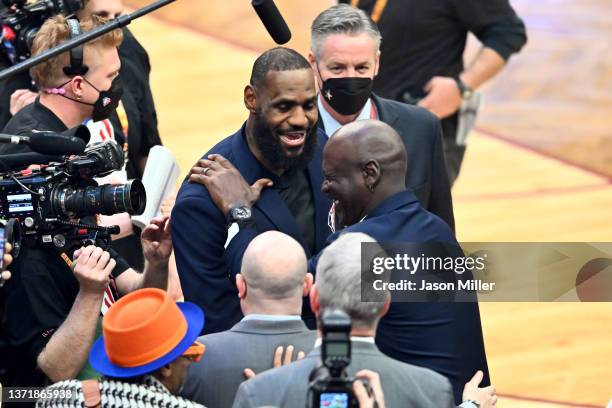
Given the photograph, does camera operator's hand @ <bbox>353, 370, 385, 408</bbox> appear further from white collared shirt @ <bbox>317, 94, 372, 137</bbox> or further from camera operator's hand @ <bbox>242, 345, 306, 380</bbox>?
white collared shirt @ <bbox>317, 94, 372, 137</bbox>

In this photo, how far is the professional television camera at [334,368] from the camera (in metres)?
3.38

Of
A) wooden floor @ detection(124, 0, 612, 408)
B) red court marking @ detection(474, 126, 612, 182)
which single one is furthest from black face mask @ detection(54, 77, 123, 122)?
red court marking @ detection(474, 126, 612, 182)

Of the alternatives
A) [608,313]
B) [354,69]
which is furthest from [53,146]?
[608,313]

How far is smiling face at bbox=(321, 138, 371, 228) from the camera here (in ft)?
15.0

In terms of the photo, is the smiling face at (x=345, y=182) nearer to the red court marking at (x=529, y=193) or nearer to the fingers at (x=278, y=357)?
the fingers at (x=278, y=357)

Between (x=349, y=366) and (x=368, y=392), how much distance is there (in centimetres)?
15

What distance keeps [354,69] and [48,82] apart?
3.64 feet

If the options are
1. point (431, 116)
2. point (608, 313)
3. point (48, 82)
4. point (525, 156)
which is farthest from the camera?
point (525, 156)

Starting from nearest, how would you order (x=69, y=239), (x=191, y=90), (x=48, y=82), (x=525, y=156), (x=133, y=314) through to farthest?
(x=133, y=314), (x=69, y=239), (x=48, y=82), (x=525, y=156), (x=191, y=90)

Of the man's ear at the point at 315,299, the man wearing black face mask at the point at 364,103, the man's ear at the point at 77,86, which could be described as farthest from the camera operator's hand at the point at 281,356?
the man's ear at the point at 77,86

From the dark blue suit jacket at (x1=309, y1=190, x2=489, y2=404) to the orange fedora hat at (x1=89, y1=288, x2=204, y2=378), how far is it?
0.60 metres

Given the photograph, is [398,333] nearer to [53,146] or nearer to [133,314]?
[133,314]

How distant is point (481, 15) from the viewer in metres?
7.00

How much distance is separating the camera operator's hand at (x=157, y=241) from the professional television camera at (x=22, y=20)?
1.24m
